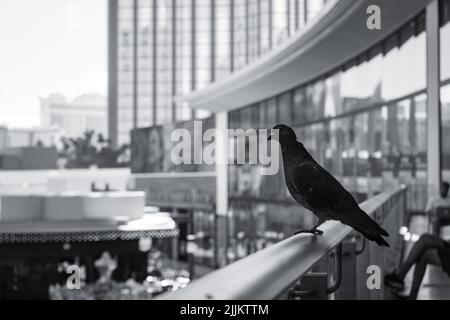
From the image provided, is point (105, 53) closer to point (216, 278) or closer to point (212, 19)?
point (212, 19)

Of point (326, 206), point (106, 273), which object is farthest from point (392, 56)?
point (106, 273)

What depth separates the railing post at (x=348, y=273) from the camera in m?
1.94

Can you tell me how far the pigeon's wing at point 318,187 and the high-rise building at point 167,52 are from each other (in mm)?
65054

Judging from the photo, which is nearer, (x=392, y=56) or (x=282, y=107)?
(x=392, y=56)

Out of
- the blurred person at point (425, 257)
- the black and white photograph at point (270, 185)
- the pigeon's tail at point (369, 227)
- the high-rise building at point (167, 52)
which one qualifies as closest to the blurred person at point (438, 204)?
the black and white photograph at point (270, 185)

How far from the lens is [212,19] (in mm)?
71375

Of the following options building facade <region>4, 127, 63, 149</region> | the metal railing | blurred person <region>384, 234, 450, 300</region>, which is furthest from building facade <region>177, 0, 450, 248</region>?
building facade <region>4, 127, 63, 149</region>

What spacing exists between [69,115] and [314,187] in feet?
196

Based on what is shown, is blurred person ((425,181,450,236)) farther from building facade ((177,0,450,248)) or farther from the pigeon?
the pigeon

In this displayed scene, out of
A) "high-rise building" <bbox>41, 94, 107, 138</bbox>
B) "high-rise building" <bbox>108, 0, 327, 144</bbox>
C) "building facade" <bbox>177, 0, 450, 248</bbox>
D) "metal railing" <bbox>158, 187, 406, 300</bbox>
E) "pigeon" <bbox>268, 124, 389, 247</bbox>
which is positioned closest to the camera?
"metal railing" <bbox>158, 187, 406, 300</bbox>

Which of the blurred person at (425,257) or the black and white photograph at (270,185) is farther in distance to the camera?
the blurred person at (425,257)

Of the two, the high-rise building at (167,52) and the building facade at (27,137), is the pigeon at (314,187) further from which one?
the high-rise building at (167,52)

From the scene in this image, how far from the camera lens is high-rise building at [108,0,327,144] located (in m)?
68.9
